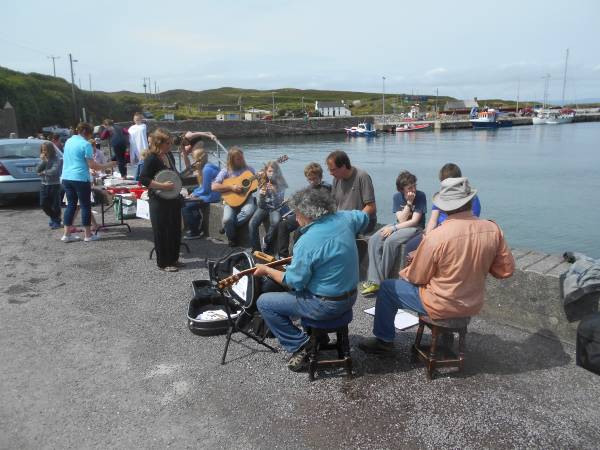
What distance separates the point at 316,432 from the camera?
3057 mm

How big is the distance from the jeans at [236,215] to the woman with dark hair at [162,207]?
94 centimetres

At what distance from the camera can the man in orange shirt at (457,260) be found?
331cm

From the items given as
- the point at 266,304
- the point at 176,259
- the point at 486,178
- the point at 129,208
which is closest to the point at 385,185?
the point at 486,178

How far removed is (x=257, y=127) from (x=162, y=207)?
8032cm

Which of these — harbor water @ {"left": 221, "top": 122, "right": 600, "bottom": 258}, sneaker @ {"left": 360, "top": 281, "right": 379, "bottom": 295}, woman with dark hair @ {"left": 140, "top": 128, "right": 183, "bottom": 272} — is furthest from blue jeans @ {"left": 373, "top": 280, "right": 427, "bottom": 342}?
harbor water @ {"left": 221, "top": 122, "right": 600, "bottom": 258}

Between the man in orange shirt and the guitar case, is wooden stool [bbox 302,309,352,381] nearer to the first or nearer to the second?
the man in orange shirt

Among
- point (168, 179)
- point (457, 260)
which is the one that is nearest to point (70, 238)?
point (168, 179)

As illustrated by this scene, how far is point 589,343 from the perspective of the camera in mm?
3602

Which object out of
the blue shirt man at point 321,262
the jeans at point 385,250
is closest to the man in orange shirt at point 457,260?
the blue shirt man at point 321,262

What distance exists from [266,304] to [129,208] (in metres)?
5.85

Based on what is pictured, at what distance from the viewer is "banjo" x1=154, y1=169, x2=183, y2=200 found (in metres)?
6.05

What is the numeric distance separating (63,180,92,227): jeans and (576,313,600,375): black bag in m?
6.68

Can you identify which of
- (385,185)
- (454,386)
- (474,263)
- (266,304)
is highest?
(474,263)

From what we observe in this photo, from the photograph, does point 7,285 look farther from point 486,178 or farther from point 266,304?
point 486,178
